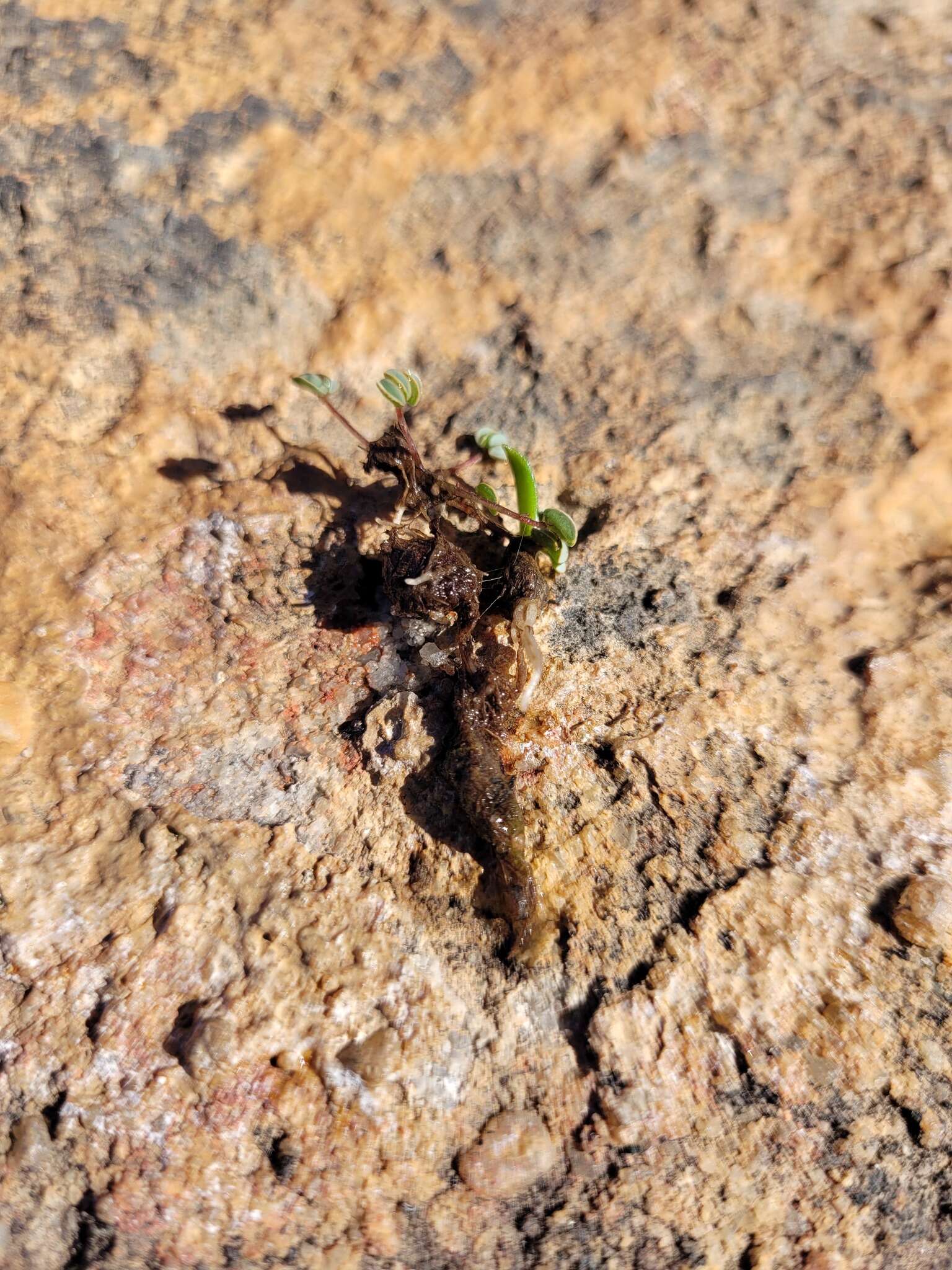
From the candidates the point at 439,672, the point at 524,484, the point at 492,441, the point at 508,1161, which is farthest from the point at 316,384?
the point at 508,1161

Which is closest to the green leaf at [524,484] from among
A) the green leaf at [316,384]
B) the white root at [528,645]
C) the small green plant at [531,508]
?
the small green plant at [531,508]

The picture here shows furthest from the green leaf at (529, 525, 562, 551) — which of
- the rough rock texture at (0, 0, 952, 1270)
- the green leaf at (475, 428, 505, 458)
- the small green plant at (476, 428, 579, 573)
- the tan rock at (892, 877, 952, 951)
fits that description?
the tan rock at (892, 877, 952, 951)

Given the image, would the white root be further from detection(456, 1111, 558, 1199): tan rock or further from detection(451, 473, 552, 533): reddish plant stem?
detection(456, 1111, 558, 1199): tan rock

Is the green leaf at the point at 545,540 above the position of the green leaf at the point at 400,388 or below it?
below

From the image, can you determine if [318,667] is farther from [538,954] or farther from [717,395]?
[717,395]

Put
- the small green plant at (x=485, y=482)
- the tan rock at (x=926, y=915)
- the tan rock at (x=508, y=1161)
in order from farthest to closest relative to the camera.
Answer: the small green plant at (x=485, y=482), the tan rock at (x=926, y=915), the tan rock at (x=508, y=1161)

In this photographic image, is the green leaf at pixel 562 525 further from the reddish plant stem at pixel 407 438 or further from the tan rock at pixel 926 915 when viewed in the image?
the tan rock at pixel 926 915

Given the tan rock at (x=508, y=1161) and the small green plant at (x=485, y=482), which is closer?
the tan rock at (x=508, y=1161)
